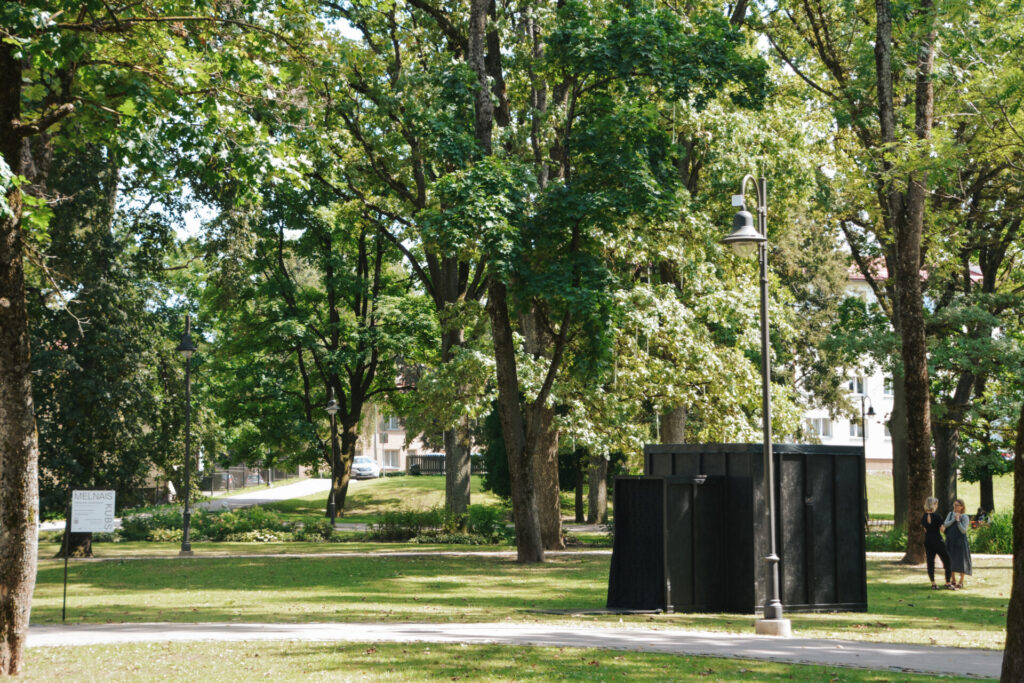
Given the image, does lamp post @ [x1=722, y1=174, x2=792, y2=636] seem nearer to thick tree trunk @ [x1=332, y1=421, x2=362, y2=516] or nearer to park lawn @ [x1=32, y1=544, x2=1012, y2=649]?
park lawn @ [x1=32, y1=544, x2=1012, y2=649]

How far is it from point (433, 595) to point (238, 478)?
5919cm

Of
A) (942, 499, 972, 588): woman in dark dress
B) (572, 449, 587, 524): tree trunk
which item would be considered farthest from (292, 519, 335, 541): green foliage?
(942, 499, 972, 588): woman in dark dress

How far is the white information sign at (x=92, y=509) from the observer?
50.9 ft

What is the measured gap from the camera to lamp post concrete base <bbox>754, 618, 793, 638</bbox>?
42.9 feet

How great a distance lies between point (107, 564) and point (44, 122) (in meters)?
16.5

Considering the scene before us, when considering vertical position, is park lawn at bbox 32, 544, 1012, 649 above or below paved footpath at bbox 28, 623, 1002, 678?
below

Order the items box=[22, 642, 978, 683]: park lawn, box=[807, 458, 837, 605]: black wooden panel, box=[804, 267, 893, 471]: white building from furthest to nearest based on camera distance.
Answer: box=[804, 267, 893, 471]: white building
box=[807, 458, 837, 605]: black wooden panel
box=[22, 642, 978, 683]: park lawn

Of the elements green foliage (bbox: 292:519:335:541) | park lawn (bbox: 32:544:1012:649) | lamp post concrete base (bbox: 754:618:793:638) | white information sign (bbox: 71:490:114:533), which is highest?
white information sign (bbox: 71:490:114:533)

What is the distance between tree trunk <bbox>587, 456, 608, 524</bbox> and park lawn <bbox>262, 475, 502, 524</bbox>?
412 centimetres

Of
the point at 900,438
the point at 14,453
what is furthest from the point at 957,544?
the point at 14,453

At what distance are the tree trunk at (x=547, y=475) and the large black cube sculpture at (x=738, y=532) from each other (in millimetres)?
9245

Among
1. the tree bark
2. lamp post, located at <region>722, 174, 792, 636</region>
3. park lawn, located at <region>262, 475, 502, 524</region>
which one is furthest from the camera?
park lawn, located at <region>262, 475, 502, 524</region>

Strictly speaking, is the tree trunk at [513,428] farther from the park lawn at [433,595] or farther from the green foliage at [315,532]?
the green foliage at [315,532]

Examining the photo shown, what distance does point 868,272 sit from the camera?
121 feet
